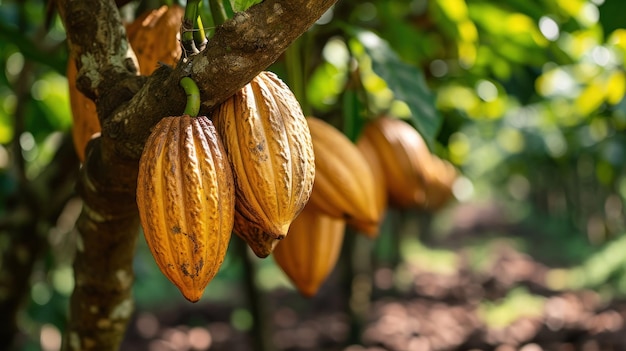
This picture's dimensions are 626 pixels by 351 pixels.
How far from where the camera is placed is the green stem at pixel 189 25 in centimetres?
67

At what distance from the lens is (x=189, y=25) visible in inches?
26.7

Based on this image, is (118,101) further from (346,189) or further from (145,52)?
(346,189)

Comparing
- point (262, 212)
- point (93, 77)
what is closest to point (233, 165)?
point (262, 212)

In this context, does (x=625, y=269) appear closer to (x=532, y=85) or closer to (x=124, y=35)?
(x=532, y=85)

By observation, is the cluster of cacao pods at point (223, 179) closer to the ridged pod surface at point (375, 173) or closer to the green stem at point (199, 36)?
the green stem at point (199, 36)

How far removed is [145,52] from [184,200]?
14.0 inches

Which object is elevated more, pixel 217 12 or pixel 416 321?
pixel 217 12

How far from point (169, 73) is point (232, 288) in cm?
587

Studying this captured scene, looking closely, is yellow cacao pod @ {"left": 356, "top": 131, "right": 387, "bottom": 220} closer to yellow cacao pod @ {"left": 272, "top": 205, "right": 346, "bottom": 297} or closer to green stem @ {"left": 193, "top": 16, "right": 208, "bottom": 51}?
yellow cacao pod @ {"left": 272, "top": 205, "right": 346, "bottom": 297}

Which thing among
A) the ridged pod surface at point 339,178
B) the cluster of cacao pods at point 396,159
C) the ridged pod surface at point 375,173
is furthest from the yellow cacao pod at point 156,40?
the cluster of cacao pods at point 396,159

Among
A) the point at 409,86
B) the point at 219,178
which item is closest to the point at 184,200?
the point at 219,178

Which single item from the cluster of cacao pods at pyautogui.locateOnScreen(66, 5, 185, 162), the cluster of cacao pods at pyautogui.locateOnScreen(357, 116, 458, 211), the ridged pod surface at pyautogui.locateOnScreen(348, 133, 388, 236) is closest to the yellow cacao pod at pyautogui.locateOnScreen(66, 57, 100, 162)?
the cluster of cacao pods at pyautogui.locateOnScreen(66, 5, 185, 162)

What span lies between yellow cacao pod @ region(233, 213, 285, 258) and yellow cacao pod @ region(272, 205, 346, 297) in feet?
1.25

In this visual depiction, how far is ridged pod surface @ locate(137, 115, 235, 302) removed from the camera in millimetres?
598
